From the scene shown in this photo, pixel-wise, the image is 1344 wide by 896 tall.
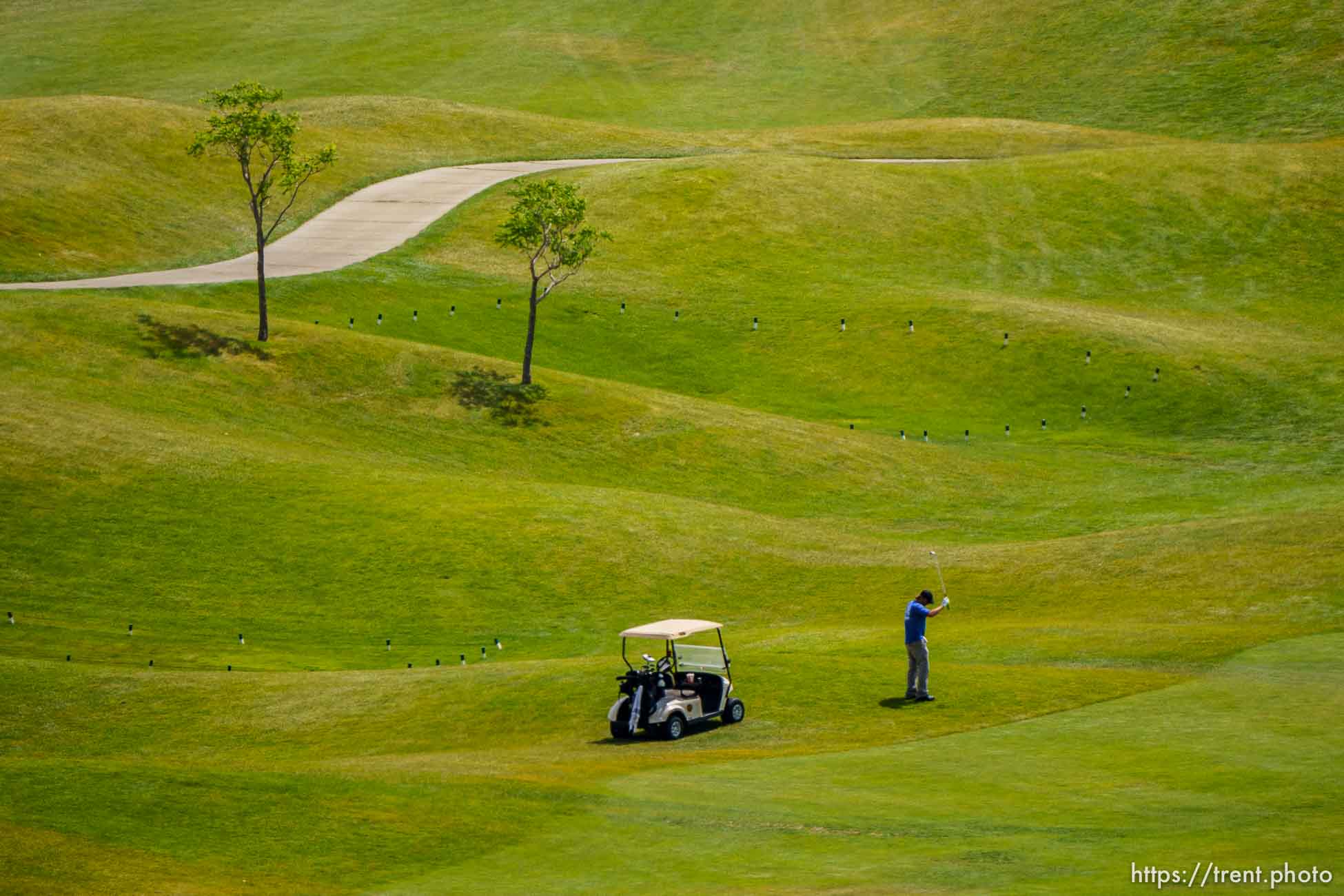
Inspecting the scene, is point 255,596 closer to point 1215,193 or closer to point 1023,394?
point 1023,394

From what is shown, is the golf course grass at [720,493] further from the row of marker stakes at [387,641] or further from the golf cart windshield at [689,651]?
the golf cart windshield at [689,651]

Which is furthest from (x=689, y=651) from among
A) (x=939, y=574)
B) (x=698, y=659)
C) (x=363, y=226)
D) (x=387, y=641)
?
(x=363, y=226)

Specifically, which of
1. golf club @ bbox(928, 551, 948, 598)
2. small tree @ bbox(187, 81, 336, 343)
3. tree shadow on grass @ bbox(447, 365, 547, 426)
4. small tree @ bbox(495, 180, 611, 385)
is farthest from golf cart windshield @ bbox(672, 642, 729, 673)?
small tree @ bbox(187, 81, 336, 343)

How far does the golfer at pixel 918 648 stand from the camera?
116ft

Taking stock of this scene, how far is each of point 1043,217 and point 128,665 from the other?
86.1 m

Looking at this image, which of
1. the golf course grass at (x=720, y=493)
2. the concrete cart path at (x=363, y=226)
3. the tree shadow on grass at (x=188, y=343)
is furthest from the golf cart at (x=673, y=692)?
the concrete cart path at (x=363, y=226)

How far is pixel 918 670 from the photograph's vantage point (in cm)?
3578

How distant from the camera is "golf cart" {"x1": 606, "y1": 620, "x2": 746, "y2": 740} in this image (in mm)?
34688

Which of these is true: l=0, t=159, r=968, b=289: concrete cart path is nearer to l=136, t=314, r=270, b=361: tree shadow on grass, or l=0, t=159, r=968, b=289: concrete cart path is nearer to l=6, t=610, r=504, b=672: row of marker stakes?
l=136, t=314, r=270, b=361: tree shadow on grass

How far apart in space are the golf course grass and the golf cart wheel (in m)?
1.28

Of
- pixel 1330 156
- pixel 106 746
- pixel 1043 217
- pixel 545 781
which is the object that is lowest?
pixel 106 746

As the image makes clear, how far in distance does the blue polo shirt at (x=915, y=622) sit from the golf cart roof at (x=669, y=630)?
15.0 ft

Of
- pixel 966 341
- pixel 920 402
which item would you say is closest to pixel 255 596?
pixel 920 402

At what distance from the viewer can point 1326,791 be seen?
988 inches
